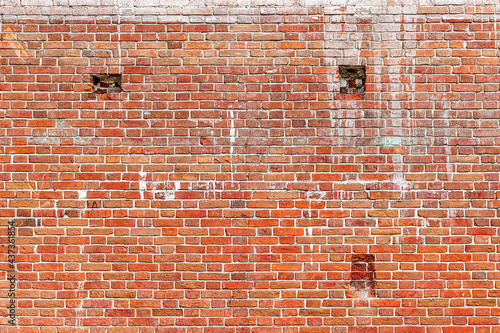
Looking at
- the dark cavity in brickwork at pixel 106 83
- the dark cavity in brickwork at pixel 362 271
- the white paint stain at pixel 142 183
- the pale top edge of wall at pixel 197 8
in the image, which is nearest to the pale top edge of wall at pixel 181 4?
the pale top edge of wall at pixel 197 8

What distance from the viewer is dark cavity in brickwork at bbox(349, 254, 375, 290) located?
2893 mm

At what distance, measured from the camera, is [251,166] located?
9.63ft

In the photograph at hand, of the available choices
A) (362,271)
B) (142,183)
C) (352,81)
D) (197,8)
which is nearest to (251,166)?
(142,183)

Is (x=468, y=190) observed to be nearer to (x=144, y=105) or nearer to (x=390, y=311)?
(x=390, y=311)

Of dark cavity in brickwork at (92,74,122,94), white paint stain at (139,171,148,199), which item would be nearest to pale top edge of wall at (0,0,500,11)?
dark cavity in brickwork at (92,74,122,94)

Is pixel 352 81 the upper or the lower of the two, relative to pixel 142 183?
upper

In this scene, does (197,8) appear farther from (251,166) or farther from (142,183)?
(142,183)

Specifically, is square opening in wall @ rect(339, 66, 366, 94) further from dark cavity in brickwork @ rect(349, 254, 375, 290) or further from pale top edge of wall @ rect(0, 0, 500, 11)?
dark cavity in brickwork @ rect(349, 254, 375, 290)

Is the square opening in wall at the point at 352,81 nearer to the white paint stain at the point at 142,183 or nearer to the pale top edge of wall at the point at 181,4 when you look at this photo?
the pale top edge of wall at the point at 181,4

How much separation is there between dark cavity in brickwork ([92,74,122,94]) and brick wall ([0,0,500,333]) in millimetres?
82

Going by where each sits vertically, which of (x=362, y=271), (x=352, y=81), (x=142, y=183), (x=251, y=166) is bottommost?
(x=362, y=271)

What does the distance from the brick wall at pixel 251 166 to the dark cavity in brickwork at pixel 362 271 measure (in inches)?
0.7

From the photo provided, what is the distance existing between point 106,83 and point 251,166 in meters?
1.50

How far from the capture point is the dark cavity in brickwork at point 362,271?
2893 millimetres
